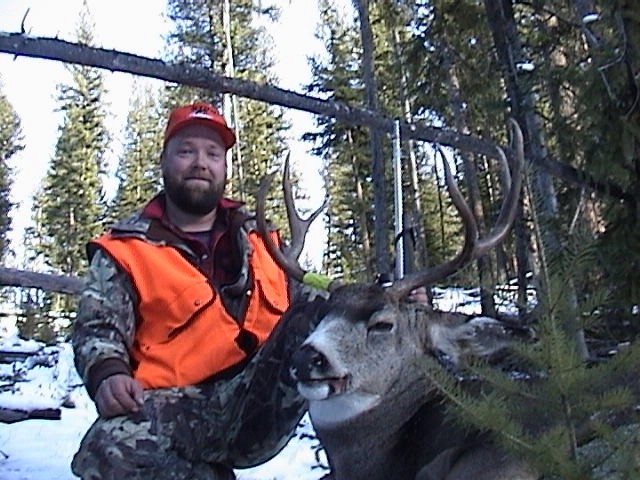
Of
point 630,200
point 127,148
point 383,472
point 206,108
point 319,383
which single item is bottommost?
point 383,472

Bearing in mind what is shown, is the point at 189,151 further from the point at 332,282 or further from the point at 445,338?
the point at 445,338

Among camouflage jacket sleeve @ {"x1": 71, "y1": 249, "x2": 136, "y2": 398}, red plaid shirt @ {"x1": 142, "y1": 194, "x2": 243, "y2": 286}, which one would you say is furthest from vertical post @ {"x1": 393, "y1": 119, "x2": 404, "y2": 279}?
camouflage jacket sleeve @ {"x1": 71, "y1": 249, "x2": 136, "y2": 398}

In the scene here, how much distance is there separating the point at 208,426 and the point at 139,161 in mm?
37209

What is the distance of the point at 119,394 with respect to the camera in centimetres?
412

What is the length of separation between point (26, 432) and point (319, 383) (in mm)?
5061

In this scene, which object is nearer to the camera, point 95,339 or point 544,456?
point 544,456

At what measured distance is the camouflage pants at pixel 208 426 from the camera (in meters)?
4.26

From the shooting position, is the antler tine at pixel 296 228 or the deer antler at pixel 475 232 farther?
the antler tine at pixel 296 228

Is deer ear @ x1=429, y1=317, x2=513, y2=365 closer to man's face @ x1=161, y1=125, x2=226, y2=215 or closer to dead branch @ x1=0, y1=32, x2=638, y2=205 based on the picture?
dead branch @ x1=0, y1=32, x2=638, y2=205

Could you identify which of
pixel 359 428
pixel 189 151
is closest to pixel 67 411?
pixel 189 151

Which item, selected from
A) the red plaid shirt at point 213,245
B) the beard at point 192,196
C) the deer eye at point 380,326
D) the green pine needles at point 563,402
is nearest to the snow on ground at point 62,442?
the deer eye at point 380,326

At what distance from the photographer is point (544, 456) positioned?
224 centimetres

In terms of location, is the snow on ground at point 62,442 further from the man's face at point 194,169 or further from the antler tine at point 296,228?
the man's face at point 194,169

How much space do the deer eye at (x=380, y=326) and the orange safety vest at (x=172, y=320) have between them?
974mm
